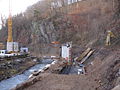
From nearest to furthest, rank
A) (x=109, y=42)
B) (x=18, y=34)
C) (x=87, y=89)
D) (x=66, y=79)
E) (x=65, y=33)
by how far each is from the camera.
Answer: (x=87, y=89) < (x=66, y=79) < (x=109, y=42) < (x=65, y=33) < (x=18, y=34)

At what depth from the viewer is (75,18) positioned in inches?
1987

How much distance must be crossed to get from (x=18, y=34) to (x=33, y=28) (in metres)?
8.76

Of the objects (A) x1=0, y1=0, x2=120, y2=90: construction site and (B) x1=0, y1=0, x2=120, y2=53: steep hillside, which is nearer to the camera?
(A) x1=0, y1=0, x2=120, y2=90: construction site

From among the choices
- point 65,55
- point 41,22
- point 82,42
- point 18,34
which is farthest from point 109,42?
point 18,34

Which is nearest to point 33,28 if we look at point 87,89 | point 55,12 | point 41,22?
point 41,22

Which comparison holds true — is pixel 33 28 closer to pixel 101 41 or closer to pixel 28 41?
pixel 28 41

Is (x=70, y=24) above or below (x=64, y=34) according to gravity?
above

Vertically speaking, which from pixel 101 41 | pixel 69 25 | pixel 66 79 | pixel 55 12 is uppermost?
pixel 55 12

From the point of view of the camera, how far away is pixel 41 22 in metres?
53.4

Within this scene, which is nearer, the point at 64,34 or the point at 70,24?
the point at 64,34

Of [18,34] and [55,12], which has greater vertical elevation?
[55,12]

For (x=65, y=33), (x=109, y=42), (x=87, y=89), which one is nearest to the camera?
(x=87, y=89)

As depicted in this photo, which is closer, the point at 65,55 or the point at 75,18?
the point at 65,55

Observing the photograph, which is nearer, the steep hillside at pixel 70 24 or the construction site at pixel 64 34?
the construction site at pixel 64 34
